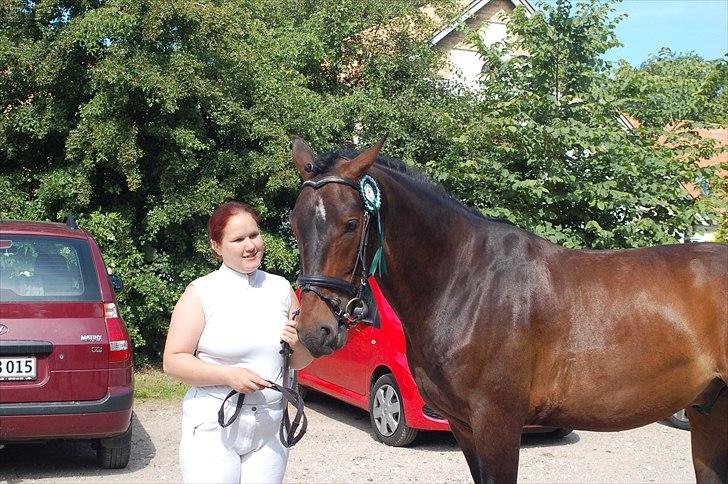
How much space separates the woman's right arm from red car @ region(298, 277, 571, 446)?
386 cm

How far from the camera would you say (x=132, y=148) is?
9727mm

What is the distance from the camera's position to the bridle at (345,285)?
328cm

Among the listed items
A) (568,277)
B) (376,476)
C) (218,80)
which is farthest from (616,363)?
(218,80)

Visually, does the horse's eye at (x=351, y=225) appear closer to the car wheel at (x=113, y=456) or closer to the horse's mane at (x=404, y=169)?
the horse's mane at (x=404, y=169)

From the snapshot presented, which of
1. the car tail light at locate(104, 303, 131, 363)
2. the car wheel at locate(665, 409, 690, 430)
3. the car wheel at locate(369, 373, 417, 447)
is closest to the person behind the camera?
the car tail light at locate(104, 303, 131, 363)

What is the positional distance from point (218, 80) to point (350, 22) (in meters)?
4.58

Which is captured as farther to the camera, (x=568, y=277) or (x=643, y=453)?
(x=643, y=453)

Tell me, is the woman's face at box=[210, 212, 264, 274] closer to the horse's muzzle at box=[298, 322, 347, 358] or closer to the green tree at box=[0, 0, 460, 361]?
the horse's muzzle at box=[298, 322, 347, 358]

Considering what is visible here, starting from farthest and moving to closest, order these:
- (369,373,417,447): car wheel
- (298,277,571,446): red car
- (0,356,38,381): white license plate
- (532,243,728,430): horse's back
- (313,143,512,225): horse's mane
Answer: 1. (369,373,417,447): car wheel
2. (298,277,571,446): red car
3. (0,356,38,381): white license plate
4. (532,243,728,430): horse's back
5. (313,143,512,225): horse's mane

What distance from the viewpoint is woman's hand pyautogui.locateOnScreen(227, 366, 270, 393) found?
3.06m

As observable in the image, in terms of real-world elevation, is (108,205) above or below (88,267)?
above

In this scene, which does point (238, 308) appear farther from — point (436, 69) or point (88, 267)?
point (436, 69)

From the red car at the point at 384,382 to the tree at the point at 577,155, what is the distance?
117 inches

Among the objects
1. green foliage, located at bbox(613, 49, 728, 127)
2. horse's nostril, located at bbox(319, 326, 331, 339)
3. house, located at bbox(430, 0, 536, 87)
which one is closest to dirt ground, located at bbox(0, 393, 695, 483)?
horse's nostril, located at bbox(319, 326, 331, 339)
